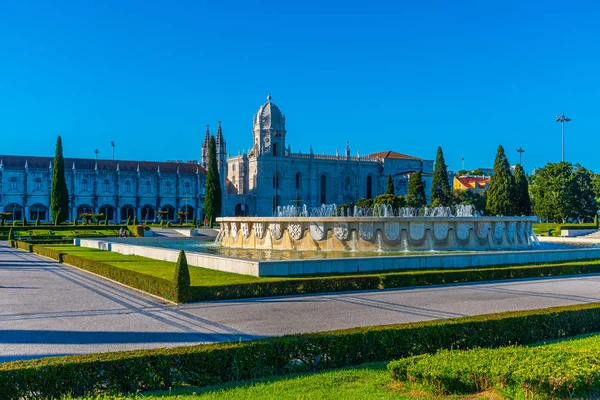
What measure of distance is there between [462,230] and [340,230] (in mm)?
4090

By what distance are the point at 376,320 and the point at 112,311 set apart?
4.62m

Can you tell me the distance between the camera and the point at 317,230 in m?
19.7

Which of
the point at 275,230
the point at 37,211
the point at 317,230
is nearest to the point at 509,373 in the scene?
the point at 317,230

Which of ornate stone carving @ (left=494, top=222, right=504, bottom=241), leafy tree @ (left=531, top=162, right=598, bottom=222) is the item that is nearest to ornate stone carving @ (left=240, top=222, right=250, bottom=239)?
ornate stone carving @ (left=494, top=222, right=504, bottom=241)

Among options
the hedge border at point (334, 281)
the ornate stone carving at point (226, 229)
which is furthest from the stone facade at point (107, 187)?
the hedge border at point (334, 281)

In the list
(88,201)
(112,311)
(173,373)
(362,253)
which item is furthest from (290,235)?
(88,201)

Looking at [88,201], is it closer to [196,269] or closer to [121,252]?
[121,252]

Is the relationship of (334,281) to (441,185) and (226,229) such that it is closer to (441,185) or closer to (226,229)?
(226,229)

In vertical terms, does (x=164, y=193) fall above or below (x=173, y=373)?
above

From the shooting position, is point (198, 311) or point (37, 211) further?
point (37, 211)

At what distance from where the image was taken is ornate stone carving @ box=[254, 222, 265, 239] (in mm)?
21641

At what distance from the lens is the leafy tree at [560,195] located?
49188 mm

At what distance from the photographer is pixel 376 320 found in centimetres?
948

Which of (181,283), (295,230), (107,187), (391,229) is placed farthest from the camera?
(107,187)
